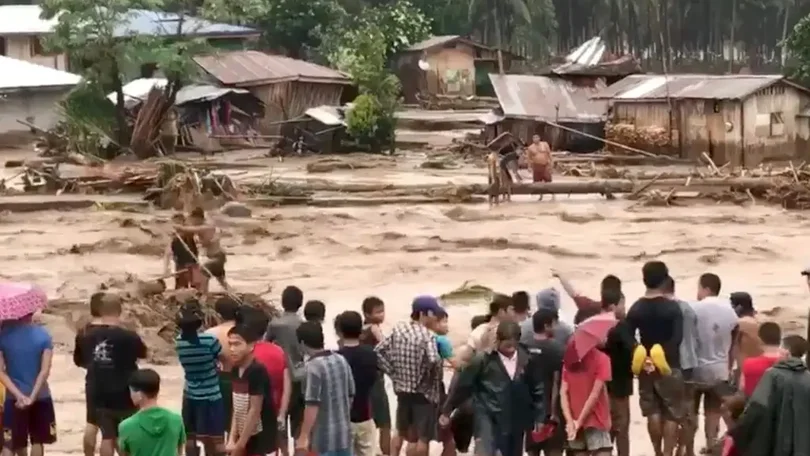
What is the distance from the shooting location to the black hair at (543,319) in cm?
816

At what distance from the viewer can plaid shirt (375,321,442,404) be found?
331 inches

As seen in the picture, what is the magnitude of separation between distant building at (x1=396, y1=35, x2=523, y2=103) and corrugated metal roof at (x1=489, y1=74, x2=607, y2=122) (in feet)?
40.0

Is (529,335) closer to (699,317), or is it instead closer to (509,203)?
(699,317)

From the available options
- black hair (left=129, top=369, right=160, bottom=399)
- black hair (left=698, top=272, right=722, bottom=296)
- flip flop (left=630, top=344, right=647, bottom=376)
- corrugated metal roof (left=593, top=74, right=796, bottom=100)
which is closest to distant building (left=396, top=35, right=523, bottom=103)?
corrugated metal roof (left=593, top=74, right=796, bottom=100)

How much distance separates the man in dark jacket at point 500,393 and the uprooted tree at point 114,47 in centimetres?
3222

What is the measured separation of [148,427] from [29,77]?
4084 centimetres

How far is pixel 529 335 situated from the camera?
326 inches

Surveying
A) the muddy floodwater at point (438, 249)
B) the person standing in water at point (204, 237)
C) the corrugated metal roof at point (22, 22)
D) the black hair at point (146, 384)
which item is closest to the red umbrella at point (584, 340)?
the black hair at point (146, 384)

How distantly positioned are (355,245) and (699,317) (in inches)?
579

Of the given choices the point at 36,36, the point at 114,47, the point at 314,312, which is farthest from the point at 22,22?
the point at 314,312

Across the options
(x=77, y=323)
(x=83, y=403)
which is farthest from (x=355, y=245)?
(x=83, y=403)

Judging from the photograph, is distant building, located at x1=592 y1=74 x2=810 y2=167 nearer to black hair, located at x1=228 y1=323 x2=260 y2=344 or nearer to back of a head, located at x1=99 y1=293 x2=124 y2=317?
back of a head, located at x1=99 y1=293 x2=124 y2=317

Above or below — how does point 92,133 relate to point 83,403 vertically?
above

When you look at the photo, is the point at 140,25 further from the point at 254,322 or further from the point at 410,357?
the point at 254,322
